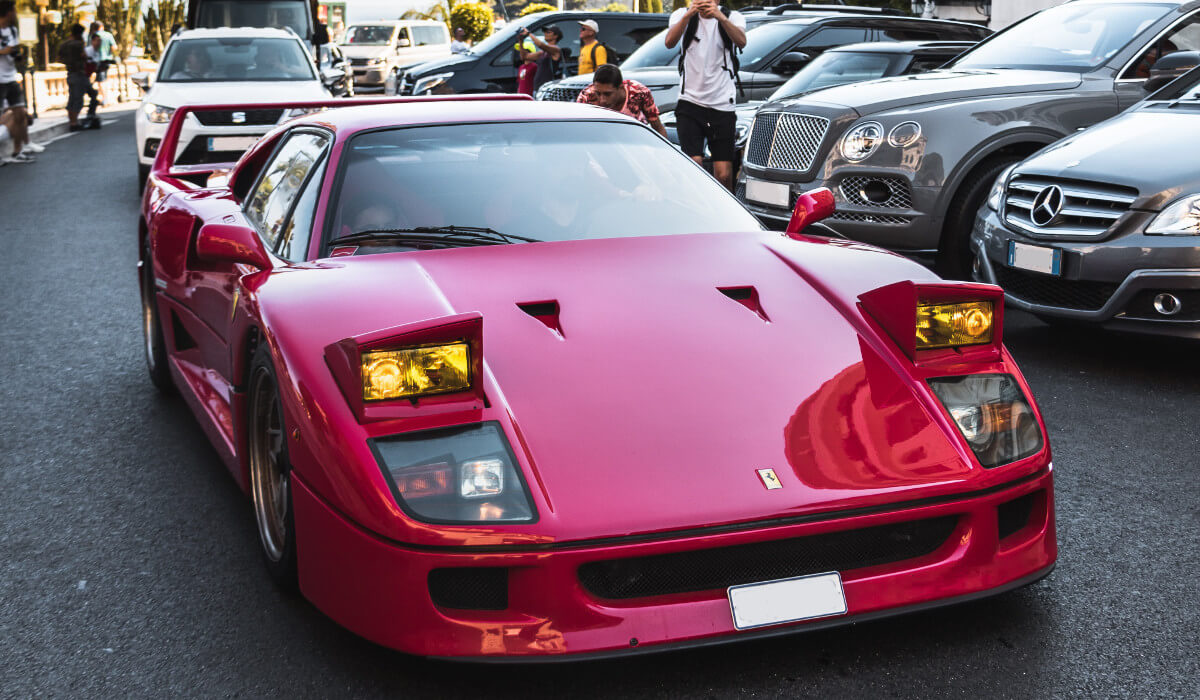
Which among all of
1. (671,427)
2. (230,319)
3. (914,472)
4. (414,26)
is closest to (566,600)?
(671,427)

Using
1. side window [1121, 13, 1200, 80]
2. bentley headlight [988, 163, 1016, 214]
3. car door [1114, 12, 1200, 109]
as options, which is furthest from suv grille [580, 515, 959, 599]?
side window [1121, 13, 1200, 80]

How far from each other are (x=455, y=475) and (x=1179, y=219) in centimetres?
378

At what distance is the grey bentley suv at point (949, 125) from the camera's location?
6.98 meters

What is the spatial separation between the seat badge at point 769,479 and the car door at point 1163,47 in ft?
18.7

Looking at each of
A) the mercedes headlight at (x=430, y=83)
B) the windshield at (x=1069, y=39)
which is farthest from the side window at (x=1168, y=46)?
the mercedes headlight at (x=430, y=83)

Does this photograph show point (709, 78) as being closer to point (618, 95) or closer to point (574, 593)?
point (618, 95)

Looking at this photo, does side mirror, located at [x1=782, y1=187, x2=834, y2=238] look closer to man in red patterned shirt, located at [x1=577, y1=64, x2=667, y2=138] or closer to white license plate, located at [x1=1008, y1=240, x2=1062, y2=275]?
white license plate, located at [x1=1008, y1=240, x2=1062, y2=275]

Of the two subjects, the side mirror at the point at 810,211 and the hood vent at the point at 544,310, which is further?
the side mirror at the point at 810,211

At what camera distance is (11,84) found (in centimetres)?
1529

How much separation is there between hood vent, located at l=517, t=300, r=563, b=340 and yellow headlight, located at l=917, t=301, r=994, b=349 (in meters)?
0.85

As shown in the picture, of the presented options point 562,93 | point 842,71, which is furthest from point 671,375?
point 562,93

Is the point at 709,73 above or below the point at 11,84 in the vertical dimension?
above

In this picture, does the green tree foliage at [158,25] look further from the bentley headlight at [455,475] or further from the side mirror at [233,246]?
the bentley headlight at [455,475]

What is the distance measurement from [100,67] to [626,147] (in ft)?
73.6
